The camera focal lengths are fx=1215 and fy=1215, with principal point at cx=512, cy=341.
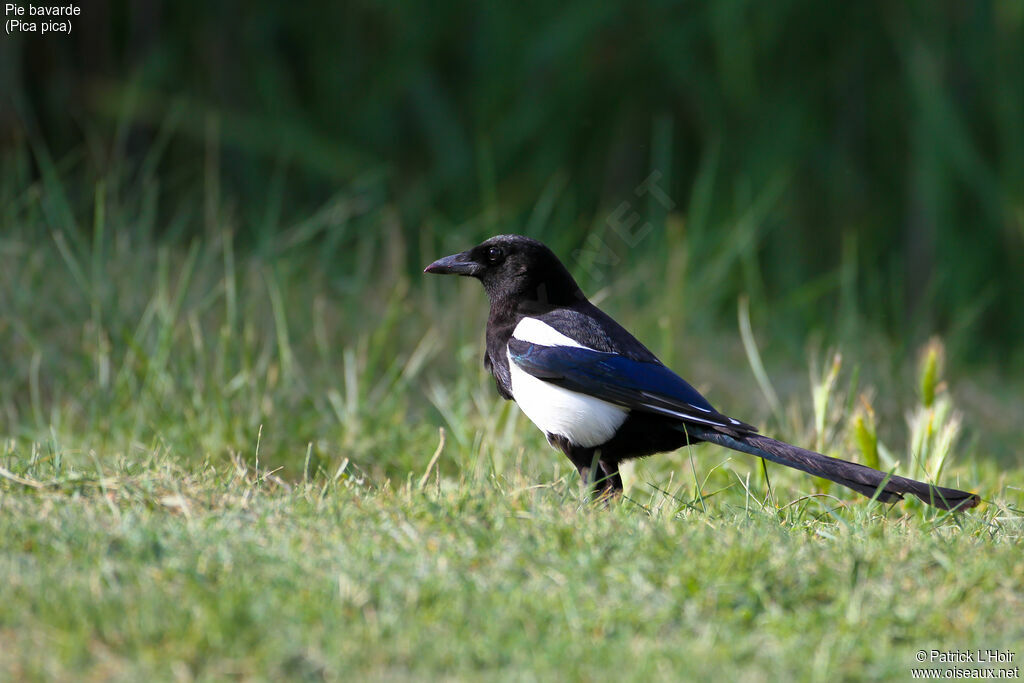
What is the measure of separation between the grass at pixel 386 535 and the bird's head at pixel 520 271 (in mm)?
519

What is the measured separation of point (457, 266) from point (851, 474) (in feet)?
4.45

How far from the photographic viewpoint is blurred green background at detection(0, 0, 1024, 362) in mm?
7184

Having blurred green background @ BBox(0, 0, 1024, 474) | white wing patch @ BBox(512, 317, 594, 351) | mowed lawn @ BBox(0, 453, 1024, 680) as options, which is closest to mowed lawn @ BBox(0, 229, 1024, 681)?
mowed lawn @ BBox(0, 453, 1024, 680)

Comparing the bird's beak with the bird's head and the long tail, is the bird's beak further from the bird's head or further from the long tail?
the long tail

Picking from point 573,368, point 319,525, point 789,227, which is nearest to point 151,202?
point 573,368

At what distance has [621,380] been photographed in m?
3.23

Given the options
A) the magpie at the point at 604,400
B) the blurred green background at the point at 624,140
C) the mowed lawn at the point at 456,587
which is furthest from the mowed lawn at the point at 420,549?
the blurred green background at the point at 624,140

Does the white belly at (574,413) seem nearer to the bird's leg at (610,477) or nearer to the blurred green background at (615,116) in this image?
the bird's leg at (610,477)

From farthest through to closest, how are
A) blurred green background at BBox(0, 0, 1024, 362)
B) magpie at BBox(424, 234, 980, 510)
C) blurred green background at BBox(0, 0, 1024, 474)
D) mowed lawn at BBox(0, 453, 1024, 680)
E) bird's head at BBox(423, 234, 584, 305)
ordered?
blurred green background at BBox(0, 0, 1024, 362) → blurred green background at BBox(0, 0, 1024, 474) → bird's head at BBox(423, 234, 584, 305) → magpie at BBox(424, 234, 980, 510) → mowed lawn at BBox(0, 453, 1024, 680)

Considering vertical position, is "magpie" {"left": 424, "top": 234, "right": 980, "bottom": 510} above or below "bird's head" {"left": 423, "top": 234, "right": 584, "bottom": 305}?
below

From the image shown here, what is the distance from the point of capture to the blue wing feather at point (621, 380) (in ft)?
10.4

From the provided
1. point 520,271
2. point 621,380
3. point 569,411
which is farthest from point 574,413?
point 520,271

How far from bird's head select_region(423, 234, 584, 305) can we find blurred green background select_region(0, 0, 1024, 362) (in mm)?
3194

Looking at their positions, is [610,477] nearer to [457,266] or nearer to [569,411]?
[569,411]
